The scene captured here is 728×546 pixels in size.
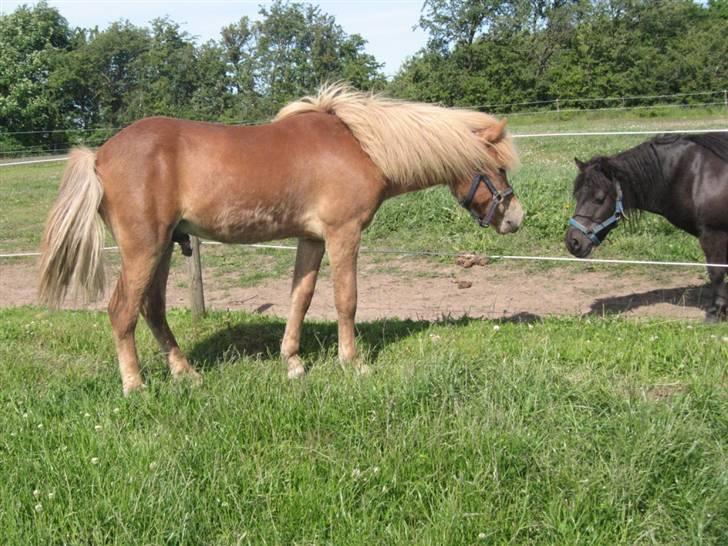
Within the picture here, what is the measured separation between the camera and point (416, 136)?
468 cm

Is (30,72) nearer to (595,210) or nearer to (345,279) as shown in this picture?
(595,210)

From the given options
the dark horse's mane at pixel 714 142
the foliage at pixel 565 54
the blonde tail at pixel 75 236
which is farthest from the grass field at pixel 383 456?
the foliage at pixel 565 54

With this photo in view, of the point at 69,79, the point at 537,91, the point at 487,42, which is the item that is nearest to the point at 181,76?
the point at 69,79

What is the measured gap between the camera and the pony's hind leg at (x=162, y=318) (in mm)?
4551

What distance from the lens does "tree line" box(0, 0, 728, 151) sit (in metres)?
37.6

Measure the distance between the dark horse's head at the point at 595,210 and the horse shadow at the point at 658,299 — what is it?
0.80m

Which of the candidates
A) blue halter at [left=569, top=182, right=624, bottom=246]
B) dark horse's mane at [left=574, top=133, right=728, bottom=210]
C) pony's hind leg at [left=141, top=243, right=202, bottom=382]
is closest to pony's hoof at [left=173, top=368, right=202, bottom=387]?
pony's hind leg at [left=141, top=243, right=202, bottom=382]

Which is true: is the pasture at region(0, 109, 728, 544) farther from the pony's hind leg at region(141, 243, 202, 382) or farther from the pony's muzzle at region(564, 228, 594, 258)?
the pony's muzzle at region(564, 228, 594, 258)

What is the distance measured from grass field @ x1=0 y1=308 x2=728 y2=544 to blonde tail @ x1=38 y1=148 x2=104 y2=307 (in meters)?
0.60

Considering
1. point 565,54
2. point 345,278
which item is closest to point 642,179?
point 345,278

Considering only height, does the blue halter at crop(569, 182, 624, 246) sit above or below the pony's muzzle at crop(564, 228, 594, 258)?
above

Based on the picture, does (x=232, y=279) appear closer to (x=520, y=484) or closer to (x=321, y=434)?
(x=321, y=434)

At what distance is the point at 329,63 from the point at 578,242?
48.2 metres

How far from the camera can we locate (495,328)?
5207 millimetres
